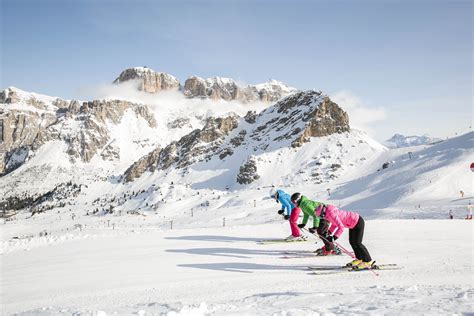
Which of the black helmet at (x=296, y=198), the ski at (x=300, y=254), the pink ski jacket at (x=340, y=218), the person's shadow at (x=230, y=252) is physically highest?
the black helmet at (x=296, y=198)

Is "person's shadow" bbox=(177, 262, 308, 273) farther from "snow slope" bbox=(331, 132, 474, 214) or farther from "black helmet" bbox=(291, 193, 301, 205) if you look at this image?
"snow slope" bbox=(331, 132, 474, 214)

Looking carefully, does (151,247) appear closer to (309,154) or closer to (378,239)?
(378,239)

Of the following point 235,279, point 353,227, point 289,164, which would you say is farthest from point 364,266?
point 289,164

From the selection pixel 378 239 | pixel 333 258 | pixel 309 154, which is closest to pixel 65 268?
pixel 333 258

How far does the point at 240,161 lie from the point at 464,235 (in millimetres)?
114908

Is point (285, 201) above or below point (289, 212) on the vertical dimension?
above

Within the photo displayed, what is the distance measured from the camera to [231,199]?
76.7 m

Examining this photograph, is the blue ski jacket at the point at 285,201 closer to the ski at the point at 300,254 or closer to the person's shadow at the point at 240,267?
the ski at the point at 300,254

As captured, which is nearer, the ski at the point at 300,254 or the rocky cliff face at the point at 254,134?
the ski at the point at 300,254

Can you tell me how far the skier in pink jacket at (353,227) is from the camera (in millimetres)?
9258

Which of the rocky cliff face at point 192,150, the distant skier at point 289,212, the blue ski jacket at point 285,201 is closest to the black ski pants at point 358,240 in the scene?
the distant skier at point 289,212

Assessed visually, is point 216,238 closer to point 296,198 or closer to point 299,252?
point 299,252

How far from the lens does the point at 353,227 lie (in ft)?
31.2

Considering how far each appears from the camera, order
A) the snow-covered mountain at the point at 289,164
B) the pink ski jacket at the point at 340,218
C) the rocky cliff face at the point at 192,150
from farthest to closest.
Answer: the rocky cliff face at the point at 192,150 → the snow-covered mountain at the point at 289,164 → the pink ski jacket at the point at 340,218
